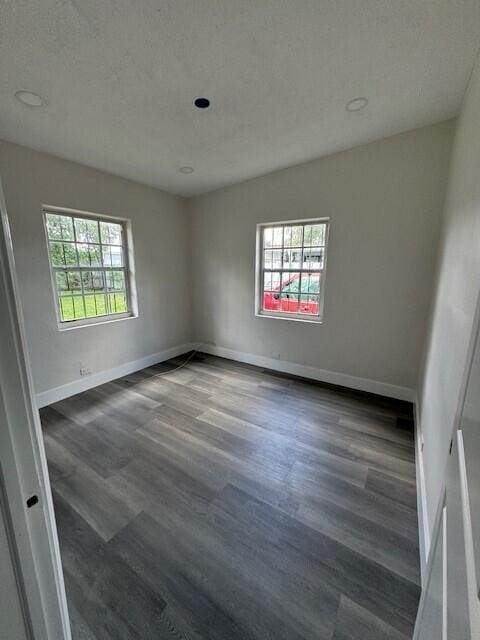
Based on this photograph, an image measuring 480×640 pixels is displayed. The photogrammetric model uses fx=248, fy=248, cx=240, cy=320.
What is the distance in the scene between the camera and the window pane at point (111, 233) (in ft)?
10.4

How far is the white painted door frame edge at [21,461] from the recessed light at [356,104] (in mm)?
2413

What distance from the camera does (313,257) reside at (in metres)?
3.21

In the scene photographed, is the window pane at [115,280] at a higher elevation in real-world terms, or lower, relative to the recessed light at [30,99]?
lower

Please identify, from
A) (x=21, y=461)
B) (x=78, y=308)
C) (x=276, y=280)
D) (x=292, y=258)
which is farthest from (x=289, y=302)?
(x=21, y=461)

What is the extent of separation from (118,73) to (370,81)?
1683 mm

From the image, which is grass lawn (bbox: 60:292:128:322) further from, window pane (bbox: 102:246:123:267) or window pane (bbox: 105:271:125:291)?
window pane (bbox: 102:246:123:267)

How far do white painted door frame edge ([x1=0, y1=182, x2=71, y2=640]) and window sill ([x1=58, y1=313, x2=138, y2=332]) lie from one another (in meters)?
2.68

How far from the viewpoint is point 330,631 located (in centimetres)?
104

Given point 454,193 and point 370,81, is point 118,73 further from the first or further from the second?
point 454,193

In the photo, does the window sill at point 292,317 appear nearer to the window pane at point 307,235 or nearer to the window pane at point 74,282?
the window pane at point 307,235

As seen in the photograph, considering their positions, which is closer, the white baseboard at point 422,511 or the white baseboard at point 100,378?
the white baseboard at point 422,511

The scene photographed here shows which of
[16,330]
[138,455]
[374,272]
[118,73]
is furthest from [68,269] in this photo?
[374,272]

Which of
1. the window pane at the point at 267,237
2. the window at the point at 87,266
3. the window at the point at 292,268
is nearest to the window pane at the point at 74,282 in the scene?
the window at the point at 87,266

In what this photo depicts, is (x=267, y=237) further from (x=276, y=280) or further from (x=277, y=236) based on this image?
(x=276, y=280)
